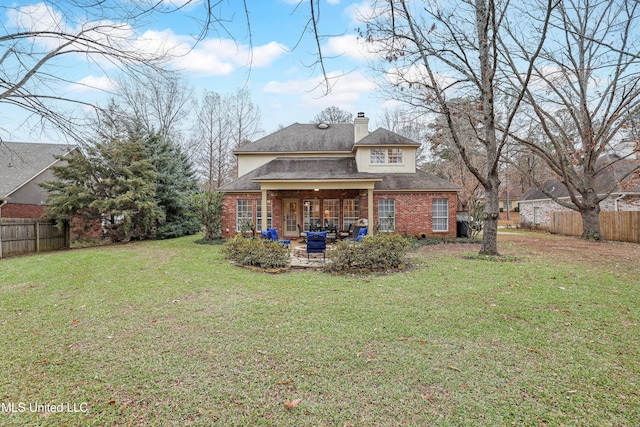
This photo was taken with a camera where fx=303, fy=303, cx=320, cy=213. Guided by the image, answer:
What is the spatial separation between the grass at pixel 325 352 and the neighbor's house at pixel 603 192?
44.8 feet

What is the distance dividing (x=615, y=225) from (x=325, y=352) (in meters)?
19.3

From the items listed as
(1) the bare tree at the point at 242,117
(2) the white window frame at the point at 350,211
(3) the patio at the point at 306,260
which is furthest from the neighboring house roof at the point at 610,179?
(1) the bare tree at the point at 242,117

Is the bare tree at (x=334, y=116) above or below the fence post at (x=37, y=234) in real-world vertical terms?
A: above

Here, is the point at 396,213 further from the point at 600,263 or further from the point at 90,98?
the point at 90,98

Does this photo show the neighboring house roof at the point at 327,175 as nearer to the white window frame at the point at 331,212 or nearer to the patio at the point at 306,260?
the white window frame at the point at 331,212

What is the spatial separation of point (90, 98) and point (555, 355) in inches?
287

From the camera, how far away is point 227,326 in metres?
4.63

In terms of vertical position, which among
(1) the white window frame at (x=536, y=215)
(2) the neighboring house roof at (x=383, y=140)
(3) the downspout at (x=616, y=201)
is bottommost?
(1) the white window frame at (x=536, y=215)

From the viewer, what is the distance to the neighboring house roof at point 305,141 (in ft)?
62.4

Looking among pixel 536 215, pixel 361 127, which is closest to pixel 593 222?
pixel 536 215

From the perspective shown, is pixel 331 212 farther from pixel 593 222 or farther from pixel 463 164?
pixel 593 222

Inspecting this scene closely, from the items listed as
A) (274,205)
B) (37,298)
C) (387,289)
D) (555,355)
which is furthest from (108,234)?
(555,355)

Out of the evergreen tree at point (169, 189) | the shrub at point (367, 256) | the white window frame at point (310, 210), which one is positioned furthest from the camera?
the evergreen tree at point (169, 189)

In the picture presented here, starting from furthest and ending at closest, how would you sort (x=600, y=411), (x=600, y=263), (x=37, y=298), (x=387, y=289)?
(x=600, y=263) < (x=387, y=289) < (x=37, y=298) < (x=600, y=411)
